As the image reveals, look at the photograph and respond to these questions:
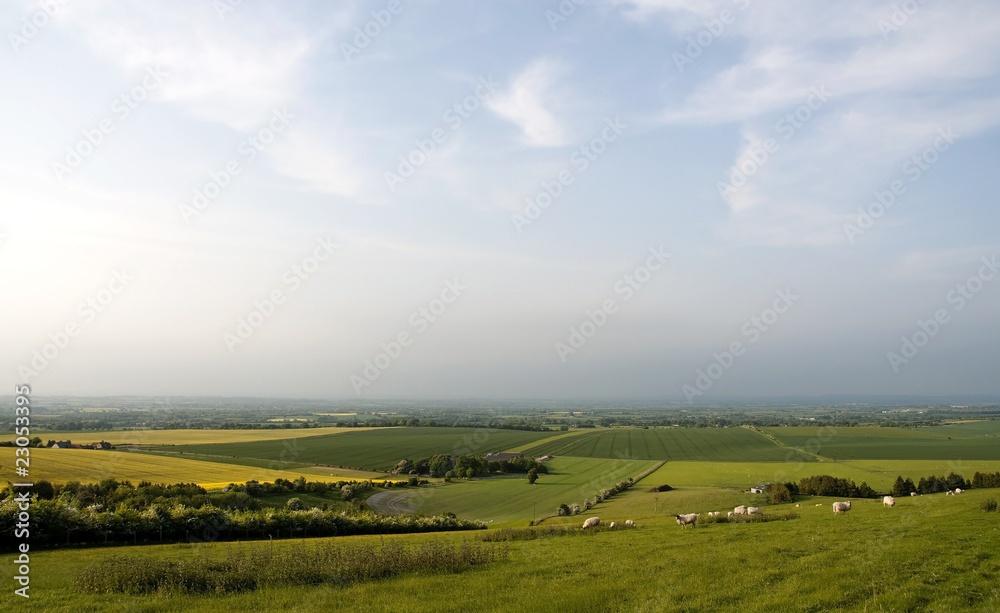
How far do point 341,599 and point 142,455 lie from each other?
227 feet

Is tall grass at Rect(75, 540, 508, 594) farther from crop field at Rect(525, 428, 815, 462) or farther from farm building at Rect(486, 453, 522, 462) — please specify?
crop field at Rect(525, 428, 815, 462)

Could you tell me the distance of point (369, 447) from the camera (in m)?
95.6

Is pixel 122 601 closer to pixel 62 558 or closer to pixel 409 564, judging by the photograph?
pixel 409 564

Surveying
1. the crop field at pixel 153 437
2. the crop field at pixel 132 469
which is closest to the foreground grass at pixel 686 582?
the crop field at pixel 132 469

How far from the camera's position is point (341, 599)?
10812 millimetres

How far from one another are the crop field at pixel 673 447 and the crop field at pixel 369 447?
10543 mm

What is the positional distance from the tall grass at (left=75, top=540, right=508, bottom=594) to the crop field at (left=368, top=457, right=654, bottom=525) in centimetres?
2877

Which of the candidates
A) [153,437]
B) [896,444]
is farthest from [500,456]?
[896,444]

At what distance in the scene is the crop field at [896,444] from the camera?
7988 cm

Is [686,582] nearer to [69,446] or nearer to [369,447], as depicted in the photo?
[69,446]

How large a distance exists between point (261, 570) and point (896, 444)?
4654 inches

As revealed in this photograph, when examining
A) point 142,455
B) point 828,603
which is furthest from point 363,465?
point 828,603

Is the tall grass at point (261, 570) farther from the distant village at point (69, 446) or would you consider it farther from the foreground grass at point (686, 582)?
the distant village at point (69, 446)

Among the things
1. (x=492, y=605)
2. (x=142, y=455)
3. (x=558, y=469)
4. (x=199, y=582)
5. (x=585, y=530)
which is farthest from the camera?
(x=558, y=469)
